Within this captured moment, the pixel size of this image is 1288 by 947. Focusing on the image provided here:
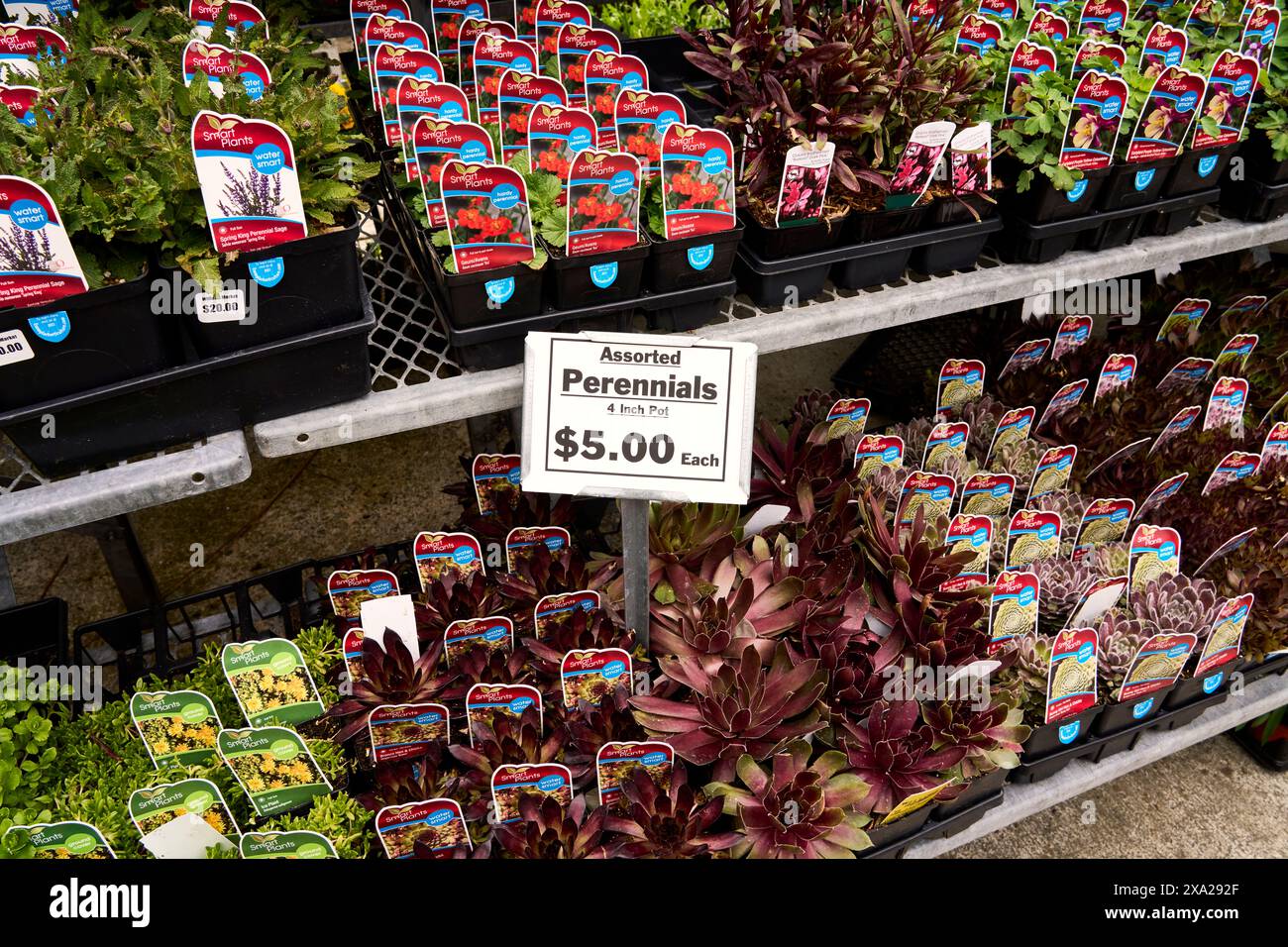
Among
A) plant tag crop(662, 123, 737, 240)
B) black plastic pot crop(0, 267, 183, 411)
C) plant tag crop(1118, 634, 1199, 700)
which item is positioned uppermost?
plant tag crop(662, 123, 737, 240)

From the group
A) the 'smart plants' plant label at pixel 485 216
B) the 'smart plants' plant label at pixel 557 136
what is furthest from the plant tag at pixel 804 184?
the 'smart plants' plant label at pixel 485 216

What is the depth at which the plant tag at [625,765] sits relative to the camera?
1.32 metres

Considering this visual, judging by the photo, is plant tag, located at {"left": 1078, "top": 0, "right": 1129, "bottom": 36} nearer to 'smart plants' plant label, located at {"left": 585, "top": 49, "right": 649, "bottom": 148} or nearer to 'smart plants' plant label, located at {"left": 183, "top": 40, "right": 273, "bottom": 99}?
'smart plants' plant label, located at {"left": 585, "top": 49, "right": 649, "bottom": 148}

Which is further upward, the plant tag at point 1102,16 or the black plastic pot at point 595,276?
the plant tag at point 1102,16

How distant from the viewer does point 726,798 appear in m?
1.35

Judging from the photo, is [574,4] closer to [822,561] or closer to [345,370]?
[345,370]

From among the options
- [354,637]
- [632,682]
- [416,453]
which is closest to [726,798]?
[632,682]

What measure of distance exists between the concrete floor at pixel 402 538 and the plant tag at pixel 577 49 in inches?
50.4

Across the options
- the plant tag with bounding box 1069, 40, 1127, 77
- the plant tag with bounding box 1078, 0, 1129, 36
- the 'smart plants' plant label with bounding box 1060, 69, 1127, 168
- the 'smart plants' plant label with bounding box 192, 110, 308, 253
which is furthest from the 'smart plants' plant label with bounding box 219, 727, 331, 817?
the plant tag with bounding box 1078, 0, 1129, 36

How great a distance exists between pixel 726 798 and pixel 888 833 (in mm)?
305

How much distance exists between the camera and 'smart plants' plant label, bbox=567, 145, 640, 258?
49.7 inches

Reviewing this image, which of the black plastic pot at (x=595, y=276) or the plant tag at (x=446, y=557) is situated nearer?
the black plastic pot at (x=595, y=276)

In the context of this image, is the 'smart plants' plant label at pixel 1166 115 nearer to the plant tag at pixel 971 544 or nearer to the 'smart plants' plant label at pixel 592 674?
the plant tag at pixel 971 544

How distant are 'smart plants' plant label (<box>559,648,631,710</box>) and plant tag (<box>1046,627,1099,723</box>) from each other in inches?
27.8
